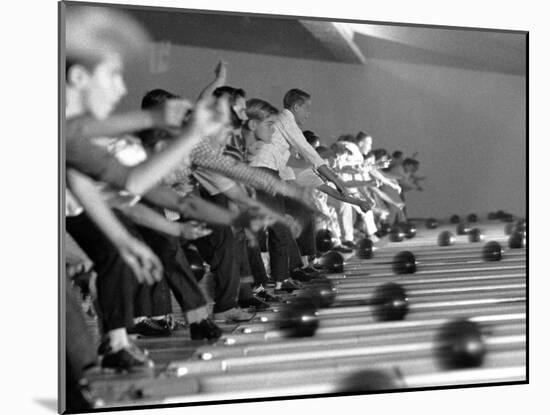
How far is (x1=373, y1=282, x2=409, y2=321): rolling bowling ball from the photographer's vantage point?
430 cm

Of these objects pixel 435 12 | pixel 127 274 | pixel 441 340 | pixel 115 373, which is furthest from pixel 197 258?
pixel 435 12

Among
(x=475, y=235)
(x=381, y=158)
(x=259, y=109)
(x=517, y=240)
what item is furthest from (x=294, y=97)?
(x=517, y=240)

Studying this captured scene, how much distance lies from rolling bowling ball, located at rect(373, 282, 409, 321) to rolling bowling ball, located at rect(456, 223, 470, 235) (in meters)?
0.40

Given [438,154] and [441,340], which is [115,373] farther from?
[438,154]

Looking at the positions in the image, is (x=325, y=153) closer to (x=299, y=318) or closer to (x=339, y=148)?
(x=339, y=148)

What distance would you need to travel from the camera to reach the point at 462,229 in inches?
175

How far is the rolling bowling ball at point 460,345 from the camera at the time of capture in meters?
4.34

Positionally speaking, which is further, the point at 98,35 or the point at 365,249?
the point at 365,249

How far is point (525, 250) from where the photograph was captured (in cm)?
458

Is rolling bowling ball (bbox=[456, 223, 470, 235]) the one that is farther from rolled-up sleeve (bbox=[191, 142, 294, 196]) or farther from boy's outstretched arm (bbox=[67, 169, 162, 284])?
boy's outstretched arm (bbox=[67, 169, 162, 284])

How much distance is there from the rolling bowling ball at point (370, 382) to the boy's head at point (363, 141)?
1.03 meters

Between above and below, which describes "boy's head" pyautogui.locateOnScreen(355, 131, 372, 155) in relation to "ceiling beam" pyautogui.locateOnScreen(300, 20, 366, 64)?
below

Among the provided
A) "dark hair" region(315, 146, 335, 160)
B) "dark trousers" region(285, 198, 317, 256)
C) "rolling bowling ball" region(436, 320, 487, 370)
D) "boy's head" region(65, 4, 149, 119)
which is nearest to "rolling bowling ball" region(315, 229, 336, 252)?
"dark trousers" region(285, 198, 317, 256)

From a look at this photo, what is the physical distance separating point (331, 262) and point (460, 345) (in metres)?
0.75
